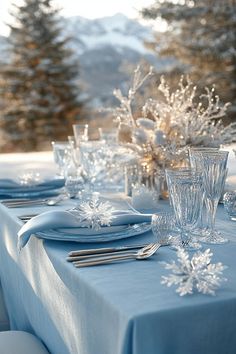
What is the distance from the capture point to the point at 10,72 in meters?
16.4

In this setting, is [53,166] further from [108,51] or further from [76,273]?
[108,51]

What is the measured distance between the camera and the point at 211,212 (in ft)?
4.51

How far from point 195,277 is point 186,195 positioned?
26 centimetres

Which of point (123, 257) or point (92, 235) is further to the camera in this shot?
point (92, 235)

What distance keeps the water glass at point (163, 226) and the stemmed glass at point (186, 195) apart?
45mm

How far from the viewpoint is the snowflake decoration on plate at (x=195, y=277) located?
0.98 metres

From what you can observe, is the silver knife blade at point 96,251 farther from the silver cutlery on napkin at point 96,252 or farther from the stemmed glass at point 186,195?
the stemmed glass at point 186,195

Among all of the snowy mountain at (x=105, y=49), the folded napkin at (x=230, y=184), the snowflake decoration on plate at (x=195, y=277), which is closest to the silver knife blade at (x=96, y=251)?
the snowflake decoration on plate at (x=195, y=277)

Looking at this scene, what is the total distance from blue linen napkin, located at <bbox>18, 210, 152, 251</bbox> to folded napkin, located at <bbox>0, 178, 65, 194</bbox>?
61cm

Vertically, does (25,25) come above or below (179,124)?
above

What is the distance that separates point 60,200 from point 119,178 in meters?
0.36

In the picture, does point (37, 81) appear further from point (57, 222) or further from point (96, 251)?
point (96, 251)

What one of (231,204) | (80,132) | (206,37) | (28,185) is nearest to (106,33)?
(206,37)

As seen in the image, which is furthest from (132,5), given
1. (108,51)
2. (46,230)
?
(46,230)
